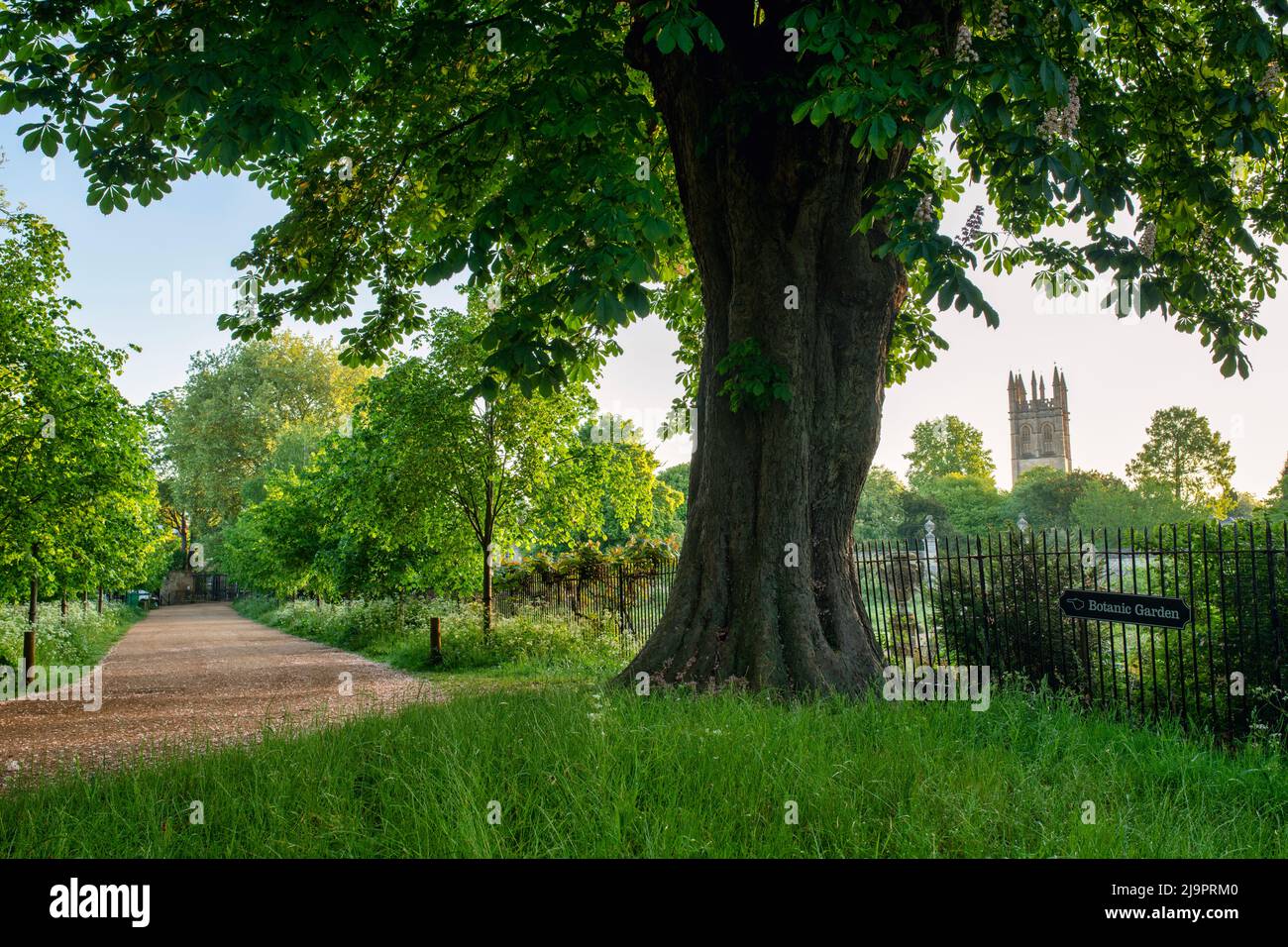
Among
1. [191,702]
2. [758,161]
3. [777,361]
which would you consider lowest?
[191,702]

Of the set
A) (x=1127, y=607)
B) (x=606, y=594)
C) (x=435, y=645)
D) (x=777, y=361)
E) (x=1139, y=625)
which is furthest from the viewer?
(x=606, y=594)

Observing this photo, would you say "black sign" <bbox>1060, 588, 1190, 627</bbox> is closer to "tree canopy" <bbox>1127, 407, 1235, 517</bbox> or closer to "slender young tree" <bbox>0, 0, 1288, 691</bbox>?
"slender young tree" <bbox>0, 0, 1288, 691</bbox>

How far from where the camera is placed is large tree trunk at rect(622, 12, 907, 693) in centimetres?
807

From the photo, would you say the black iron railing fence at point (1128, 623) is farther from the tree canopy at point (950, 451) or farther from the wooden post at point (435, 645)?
the tree canopy at point (950, 451)

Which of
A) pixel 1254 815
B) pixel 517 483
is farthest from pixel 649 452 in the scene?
pixel 1254 815

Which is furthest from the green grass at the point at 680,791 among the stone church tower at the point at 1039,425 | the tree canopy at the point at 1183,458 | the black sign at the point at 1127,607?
the stone church tower at the point at 1039,425

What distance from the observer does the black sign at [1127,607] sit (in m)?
6.61

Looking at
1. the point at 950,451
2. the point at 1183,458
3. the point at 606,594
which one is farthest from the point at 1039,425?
the point at 606,594

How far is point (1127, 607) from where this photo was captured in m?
6.93

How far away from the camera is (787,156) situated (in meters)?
8.31

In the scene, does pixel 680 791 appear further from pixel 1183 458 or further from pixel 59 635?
pixel 1183 458

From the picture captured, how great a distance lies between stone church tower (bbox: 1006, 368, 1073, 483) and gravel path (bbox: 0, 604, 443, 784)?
13042cm

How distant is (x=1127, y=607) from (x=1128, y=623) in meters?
1.58
